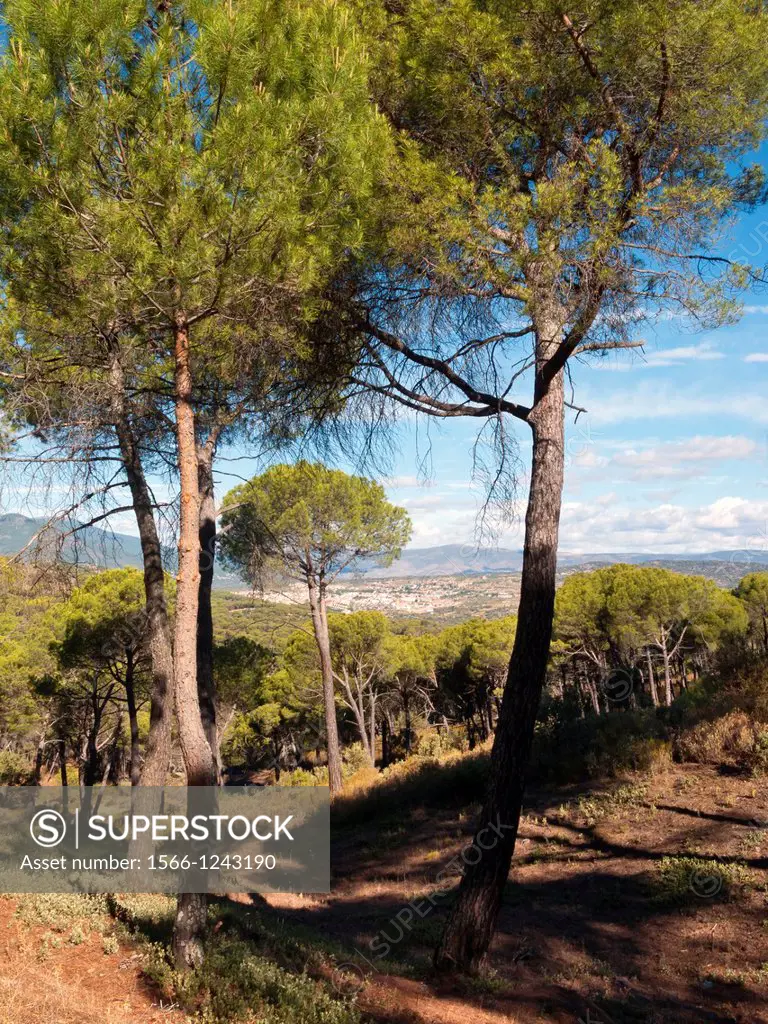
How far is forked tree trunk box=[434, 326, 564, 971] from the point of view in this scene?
4570mm

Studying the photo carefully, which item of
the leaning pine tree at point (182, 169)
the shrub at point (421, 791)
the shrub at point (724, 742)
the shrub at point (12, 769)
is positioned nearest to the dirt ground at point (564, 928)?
the shrub at point (724, 742)

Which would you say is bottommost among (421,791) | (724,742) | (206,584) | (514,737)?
(421,791)

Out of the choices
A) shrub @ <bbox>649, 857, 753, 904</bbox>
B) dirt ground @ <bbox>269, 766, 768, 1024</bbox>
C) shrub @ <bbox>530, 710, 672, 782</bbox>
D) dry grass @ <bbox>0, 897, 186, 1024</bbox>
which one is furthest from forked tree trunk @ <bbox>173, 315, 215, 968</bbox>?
shrub @ <bbox>530, 710, 672, 782</bbox>

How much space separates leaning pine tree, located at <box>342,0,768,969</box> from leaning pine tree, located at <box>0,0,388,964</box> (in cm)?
60

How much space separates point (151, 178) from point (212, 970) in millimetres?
4983

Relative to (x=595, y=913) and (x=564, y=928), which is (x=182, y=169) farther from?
(x=595, y=913)

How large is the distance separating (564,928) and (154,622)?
5.12 m

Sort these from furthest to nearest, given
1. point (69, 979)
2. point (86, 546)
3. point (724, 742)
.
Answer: point (724, 742), point (86, 546), point (69, 979)

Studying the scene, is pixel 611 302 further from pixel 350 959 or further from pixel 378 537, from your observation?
pixel 378 537

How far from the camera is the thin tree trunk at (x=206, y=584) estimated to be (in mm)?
8195

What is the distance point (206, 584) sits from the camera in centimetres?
840

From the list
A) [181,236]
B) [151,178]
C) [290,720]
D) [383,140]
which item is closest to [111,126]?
[151,178]

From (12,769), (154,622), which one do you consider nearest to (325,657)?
(154,622)
